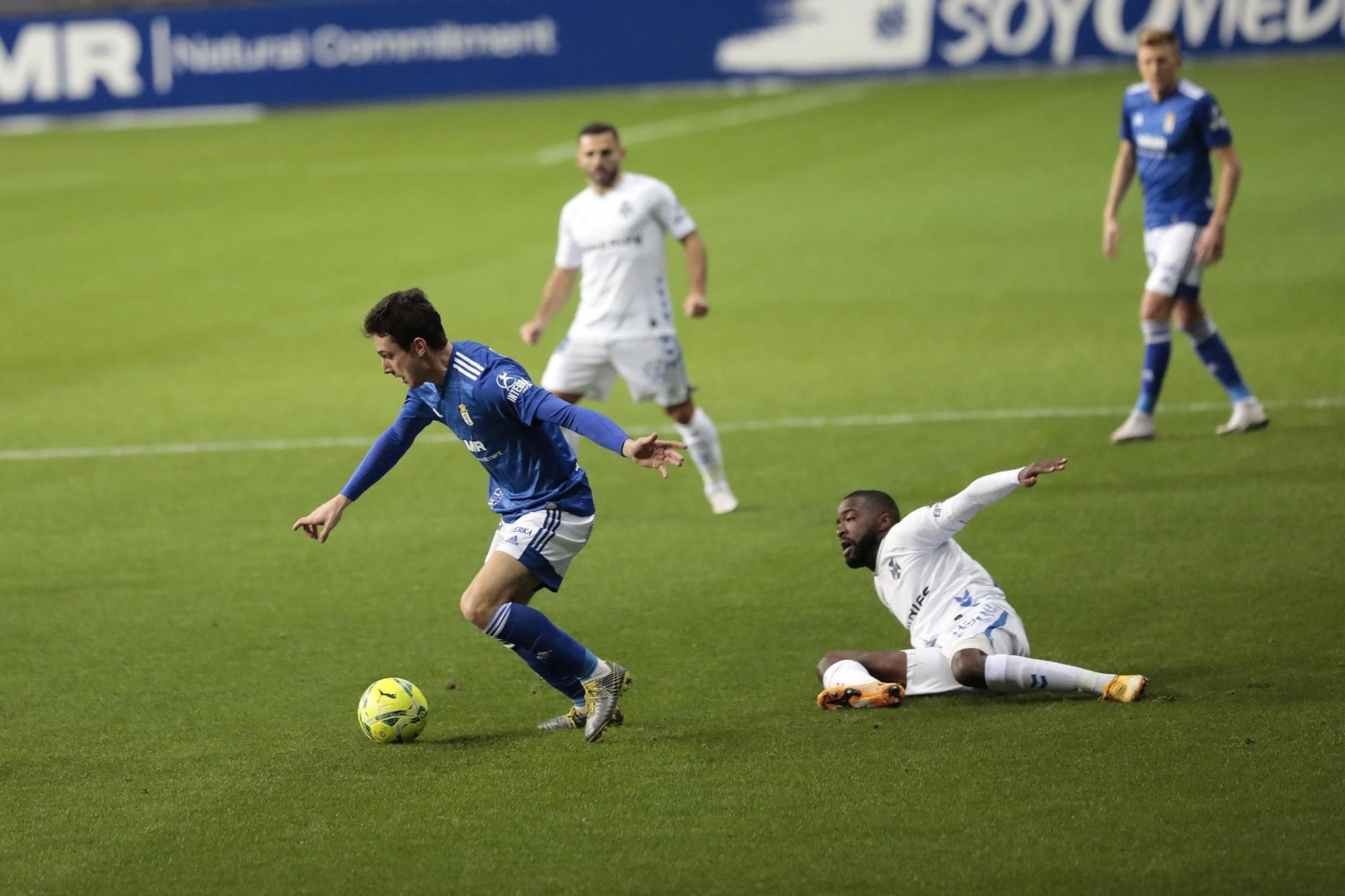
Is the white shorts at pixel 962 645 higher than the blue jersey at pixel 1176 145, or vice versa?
the blue jersey at pixel 1176 145

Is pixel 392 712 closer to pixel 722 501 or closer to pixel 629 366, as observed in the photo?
pixel 629 366

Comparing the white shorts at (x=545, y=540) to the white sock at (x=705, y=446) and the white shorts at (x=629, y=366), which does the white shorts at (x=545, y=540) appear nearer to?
the white shorts at (x=629, y=366)

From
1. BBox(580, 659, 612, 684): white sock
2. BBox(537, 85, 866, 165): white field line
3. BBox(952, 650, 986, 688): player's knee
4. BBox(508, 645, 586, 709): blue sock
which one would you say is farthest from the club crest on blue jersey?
BBox(537, 85, 866, 165): white field line

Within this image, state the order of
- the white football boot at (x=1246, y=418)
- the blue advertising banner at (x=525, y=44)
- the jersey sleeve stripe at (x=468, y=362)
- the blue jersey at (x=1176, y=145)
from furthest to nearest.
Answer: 1. the blue advertising banner at (x=525, y=44)
2. the white football boot at (x=1246, y=418)
3. the blue jersey at (x=1176, y=145)
4. the jersey sleeve stripe at (x=468, y=362)

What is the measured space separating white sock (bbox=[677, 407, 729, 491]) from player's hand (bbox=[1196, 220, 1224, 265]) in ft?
11.3

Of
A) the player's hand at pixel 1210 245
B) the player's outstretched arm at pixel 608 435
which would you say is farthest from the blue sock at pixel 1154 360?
the player's outstretched arm at pixel 608 435

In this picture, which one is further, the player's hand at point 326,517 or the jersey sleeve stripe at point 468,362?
the player's hand at point 326,517

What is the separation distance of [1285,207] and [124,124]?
2267 centimetres

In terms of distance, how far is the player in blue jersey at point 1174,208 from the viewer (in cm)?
1119

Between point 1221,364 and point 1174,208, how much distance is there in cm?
113

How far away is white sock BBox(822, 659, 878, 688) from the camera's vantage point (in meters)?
7.09

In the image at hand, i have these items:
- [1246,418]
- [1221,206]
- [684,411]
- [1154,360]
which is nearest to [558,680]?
[684,411]

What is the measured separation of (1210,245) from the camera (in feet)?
36.6

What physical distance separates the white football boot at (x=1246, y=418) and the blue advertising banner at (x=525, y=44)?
19.7 meters
